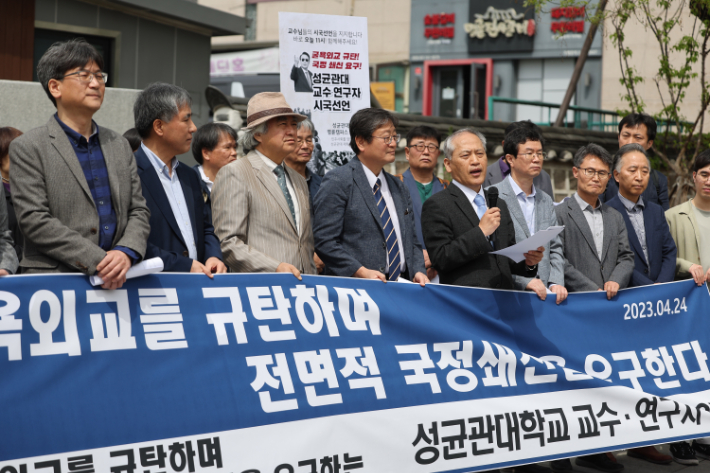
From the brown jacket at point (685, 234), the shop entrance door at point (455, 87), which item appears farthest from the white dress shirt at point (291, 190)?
the shop entrance door at point (455, 87)

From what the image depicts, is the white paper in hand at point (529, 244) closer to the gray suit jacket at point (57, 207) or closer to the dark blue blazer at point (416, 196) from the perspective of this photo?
the dark blue blazer at point (416, 196)

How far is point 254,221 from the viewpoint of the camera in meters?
3.97

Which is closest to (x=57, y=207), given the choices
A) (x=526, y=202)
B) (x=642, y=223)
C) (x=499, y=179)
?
(x=526, y=202)

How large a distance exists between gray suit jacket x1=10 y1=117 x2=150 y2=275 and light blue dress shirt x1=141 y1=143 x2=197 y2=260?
442 mm

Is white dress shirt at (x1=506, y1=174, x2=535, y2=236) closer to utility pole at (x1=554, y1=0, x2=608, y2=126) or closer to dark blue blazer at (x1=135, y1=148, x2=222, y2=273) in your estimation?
dark blue blazer at (x1=135, y1=148, x2=222, y2=273)

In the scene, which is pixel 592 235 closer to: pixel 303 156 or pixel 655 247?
pixel 655 247

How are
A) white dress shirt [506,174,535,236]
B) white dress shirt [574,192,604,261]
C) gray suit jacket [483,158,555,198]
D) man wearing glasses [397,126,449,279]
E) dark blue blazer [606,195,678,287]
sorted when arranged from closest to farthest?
white dress shirt [506,174,535,236]
white dress shirt [574,192,604,261]
dark blue blazer [606,195,678,287]
man wearing glasses [397,126,449,279]
gray suit jacket [483,158,555,198]

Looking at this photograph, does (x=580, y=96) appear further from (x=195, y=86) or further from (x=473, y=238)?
(x=473, y=238)

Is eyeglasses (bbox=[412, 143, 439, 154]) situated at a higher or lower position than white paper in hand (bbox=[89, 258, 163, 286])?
higher

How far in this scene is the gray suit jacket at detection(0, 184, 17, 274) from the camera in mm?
3357

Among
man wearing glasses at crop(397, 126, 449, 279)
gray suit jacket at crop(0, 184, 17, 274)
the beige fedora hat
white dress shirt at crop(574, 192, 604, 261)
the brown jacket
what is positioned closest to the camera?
gray suit jacket at crop(0, 184, 17, 274)

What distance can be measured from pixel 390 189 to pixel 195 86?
7237mm

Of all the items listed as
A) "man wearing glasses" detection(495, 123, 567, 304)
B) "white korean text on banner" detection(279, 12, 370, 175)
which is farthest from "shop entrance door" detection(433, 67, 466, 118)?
"man wearing glasses" detection(495, 123, 567, 304)

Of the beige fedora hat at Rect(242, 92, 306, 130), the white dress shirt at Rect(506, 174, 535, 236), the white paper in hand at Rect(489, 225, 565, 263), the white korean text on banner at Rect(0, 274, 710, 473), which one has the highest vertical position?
the beige fedora hat at Rect(242, 92, 306, 130)
